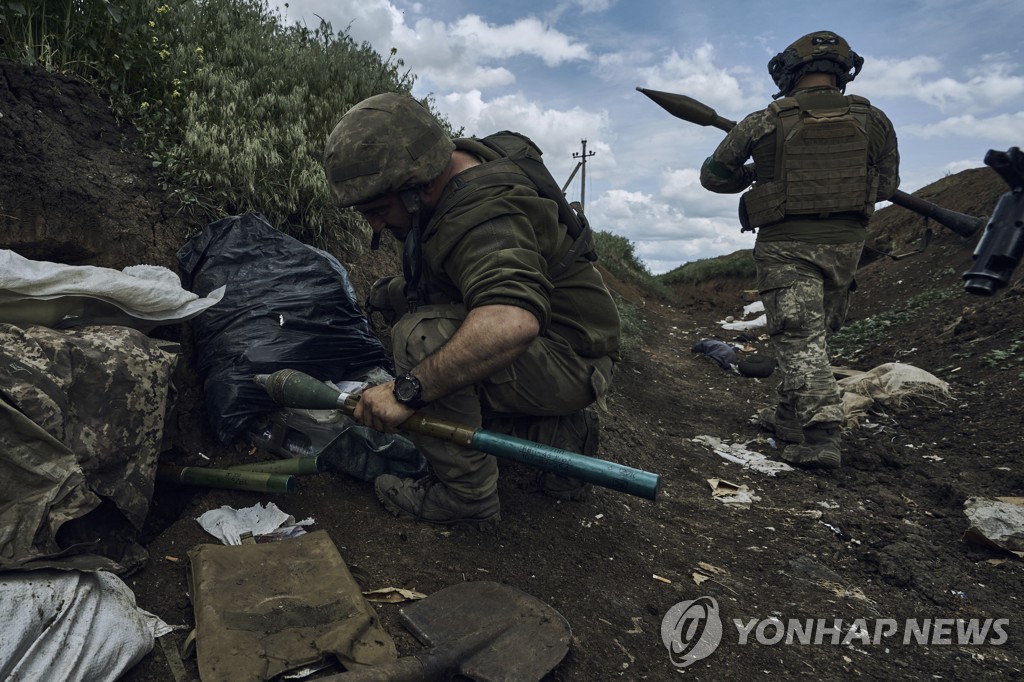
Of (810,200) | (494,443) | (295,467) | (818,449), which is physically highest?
(810,200)

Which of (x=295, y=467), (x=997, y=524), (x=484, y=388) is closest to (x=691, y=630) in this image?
(x=484, y=388)

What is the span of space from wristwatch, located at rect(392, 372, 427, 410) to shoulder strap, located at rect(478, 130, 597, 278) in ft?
2.29

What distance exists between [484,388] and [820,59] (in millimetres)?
3195

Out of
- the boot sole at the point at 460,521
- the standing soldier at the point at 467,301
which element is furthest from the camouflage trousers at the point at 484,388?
the boot sole at the point at 460,521

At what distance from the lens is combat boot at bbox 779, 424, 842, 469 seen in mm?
3777

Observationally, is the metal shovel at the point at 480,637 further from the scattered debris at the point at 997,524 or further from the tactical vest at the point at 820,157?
the tactical vest at the point at 820,157

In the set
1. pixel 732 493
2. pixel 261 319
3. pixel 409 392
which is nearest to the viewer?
pixel 409 392

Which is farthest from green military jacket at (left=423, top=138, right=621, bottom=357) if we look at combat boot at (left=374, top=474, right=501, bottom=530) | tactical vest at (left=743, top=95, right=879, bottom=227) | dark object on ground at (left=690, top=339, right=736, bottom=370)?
dark object on ground at (left=690, top=339, right=736, bottom=370)

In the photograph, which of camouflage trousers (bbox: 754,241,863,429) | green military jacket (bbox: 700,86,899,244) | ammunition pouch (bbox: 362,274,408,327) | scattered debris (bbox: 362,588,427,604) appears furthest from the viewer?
green military jacket (bbox: 700,86,899,244)

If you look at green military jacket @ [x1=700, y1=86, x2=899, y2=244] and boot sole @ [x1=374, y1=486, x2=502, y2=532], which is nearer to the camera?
boot sole @ [x1=374, y1=486, x2=502, y2=532]

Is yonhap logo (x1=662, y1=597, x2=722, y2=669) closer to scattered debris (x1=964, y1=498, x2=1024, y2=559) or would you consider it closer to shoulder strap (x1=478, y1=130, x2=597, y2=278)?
shoulder strap (x1=478, y1=130, x2=597, y2=278)

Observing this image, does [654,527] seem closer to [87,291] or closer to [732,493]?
[732,493]

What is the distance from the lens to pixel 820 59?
3.99 m

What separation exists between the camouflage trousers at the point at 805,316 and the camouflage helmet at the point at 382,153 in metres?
2.63
